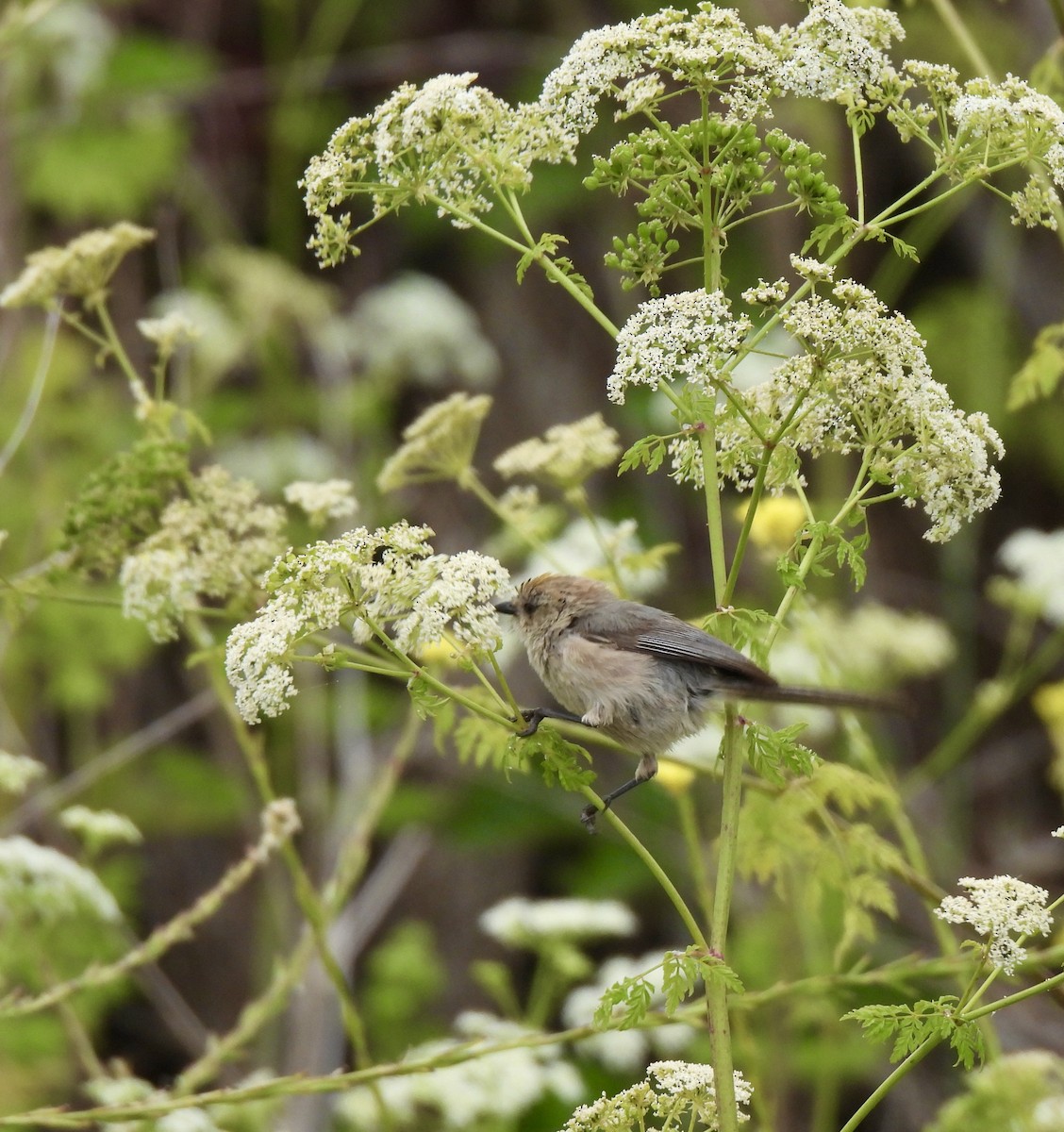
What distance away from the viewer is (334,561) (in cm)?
202

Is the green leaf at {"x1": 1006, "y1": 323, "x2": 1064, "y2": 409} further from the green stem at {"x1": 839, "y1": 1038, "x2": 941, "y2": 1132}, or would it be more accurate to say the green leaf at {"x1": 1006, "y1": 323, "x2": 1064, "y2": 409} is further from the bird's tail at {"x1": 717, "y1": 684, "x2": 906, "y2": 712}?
the green stem at {"x1": 839, "y1": 1038, "x2": 941, "y2": 1132}

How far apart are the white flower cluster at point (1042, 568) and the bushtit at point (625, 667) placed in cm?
199

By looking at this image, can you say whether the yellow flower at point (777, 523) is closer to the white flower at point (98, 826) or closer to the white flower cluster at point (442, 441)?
the white flower cluster at point (442, 441)

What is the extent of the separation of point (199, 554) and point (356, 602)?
2.77ft

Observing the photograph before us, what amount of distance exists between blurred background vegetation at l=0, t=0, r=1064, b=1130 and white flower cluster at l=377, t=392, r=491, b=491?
7.42ft

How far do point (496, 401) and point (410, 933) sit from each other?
401 centimetres

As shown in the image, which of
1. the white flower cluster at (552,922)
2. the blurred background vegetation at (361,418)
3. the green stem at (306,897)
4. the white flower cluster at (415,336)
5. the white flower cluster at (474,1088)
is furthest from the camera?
the white flower cluster at (415,336)

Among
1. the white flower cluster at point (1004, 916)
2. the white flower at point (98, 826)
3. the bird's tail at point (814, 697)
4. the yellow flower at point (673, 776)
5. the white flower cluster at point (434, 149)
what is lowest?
the white flower at point (98, 826)

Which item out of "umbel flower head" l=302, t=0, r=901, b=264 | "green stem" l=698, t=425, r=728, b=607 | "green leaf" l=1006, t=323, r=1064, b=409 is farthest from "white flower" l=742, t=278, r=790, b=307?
"green leaf" l=1006, t=323, r=1064, b=409

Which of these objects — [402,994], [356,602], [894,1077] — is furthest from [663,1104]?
[402,994]

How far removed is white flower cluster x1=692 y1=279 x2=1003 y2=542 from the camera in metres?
1.99

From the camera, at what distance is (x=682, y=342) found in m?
2.00

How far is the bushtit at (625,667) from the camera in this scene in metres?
2.45

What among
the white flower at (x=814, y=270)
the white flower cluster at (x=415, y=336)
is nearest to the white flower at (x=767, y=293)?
the white flower at (x=814, y=270)
